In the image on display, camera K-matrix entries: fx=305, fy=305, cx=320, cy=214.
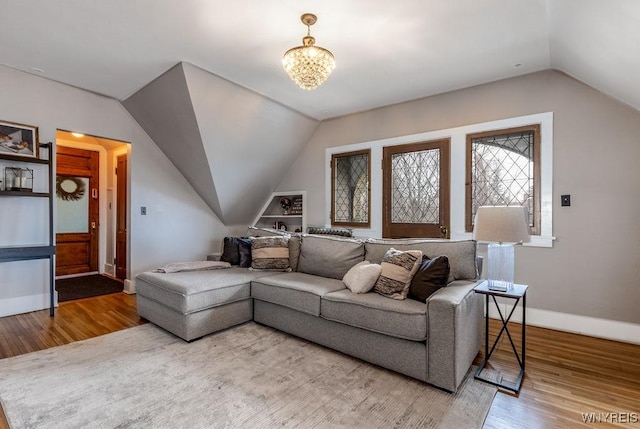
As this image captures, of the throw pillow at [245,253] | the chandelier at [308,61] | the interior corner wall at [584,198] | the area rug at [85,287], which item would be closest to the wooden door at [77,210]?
the area rug at [85,287]

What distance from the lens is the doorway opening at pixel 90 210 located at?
5.09m

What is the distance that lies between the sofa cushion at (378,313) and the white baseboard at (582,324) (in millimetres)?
1883

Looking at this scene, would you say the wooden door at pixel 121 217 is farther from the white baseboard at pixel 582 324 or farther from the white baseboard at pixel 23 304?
the white baseboard at pixel 582 324

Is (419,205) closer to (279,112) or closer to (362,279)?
(362,279)

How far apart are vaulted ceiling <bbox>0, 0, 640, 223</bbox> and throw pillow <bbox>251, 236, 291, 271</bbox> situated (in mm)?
1503

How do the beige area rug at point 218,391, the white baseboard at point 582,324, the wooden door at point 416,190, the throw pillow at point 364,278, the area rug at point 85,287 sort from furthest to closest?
the area rug at point 85,287 < the wooden door at point 416,190 < the white baseboard at point 582,324 < the throw pillow at point 364,278 < the beige area rug at point 218,391

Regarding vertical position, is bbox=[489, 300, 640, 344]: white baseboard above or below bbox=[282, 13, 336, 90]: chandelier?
below

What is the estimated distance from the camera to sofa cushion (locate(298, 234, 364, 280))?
9.97 ft

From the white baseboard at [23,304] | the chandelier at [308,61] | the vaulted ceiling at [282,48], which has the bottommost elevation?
the white baseboard at [23,304]

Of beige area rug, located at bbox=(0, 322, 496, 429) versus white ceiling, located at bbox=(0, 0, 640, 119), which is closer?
beige area rug, located at bbox=(0, 322, 496, 429)

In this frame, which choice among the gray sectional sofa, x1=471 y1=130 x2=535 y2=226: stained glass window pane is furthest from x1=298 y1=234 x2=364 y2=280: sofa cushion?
x1=471 y1=130 x2=535 y2=226: stained glass window pane

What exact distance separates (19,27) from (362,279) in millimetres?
3537

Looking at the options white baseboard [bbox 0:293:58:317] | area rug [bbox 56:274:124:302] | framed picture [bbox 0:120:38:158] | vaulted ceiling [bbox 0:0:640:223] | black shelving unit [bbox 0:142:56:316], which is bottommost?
area rug [bbox 56:274:124:302]

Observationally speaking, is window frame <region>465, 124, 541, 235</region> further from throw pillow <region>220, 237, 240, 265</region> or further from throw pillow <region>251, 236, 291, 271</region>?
throw pillow <region>220, 237, 240, 265</region>
